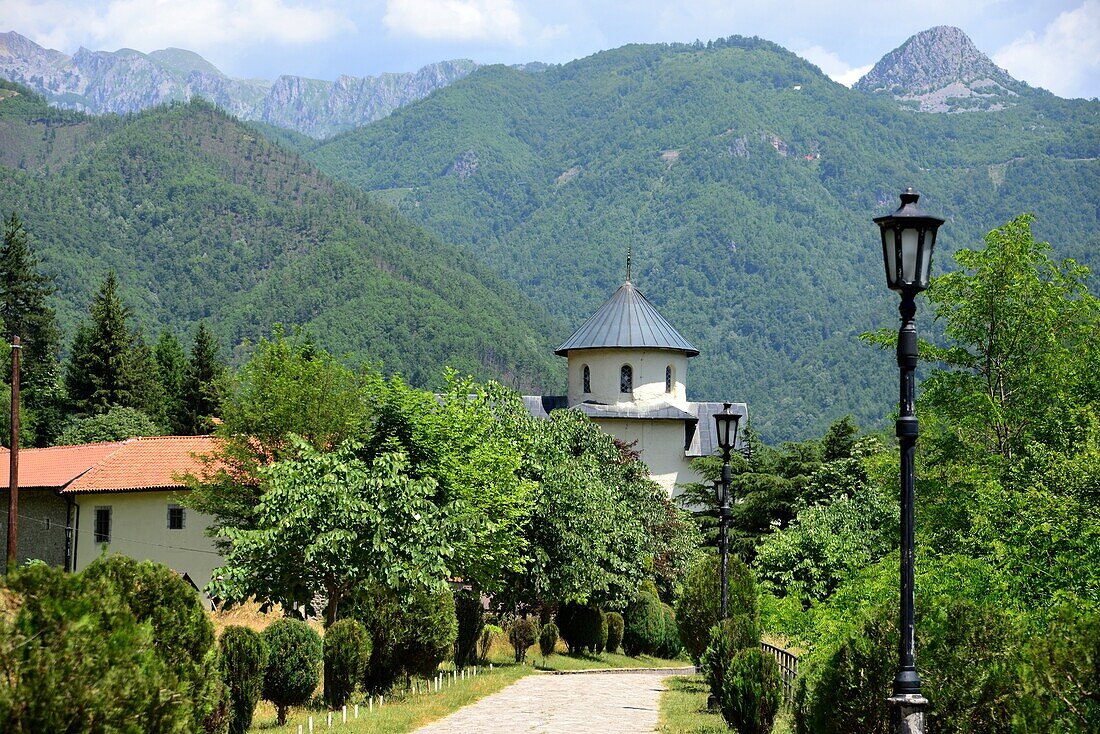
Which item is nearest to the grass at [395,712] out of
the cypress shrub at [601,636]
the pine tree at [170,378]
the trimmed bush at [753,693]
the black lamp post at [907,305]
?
the trimmed bush at [753,693]

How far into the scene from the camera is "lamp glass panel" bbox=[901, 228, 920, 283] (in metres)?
8.62

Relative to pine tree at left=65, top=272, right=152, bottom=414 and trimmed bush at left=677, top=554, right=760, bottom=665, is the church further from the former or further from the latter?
trimmed bush at left=677, top=554, right=760, bottom=665

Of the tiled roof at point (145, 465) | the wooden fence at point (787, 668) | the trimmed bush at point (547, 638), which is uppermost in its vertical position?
the tiled roof at point (145, 465)

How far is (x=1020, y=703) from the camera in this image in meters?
7.21

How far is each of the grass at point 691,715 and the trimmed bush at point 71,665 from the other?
8.10 m

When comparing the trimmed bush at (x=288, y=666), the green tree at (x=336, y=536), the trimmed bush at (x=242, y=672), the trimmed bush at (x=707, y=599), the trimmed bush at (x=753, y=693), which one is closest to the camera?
the trimmed bush at (x=753, y=693)

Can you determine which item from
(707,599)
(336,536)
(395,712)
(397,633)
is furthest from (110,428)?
(395,712)

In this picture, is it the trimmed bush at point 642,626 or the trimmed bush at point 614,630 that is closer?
the trimmed bush at point 614,630

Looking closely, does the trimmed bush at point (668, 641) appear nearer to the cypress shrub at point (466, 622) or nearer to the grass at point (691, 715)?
the cypress shrub at point (466, 622)

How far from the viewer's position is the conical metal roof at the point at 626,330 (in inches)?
2126

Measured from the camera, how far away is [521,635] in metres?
30.2

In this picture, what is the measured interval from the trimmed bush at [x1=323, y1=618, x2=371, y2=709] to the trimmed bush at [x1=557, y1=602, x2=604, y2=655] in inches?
605

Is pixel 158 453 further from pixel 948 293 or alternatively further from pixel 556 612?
pixel 948 293

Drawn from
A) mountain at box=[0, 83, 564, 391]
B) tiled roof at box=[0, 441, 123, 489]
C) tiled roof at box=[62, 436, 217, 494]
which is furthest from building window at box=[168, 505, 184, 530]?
mountain at box=[0, 83, 564, 391]
